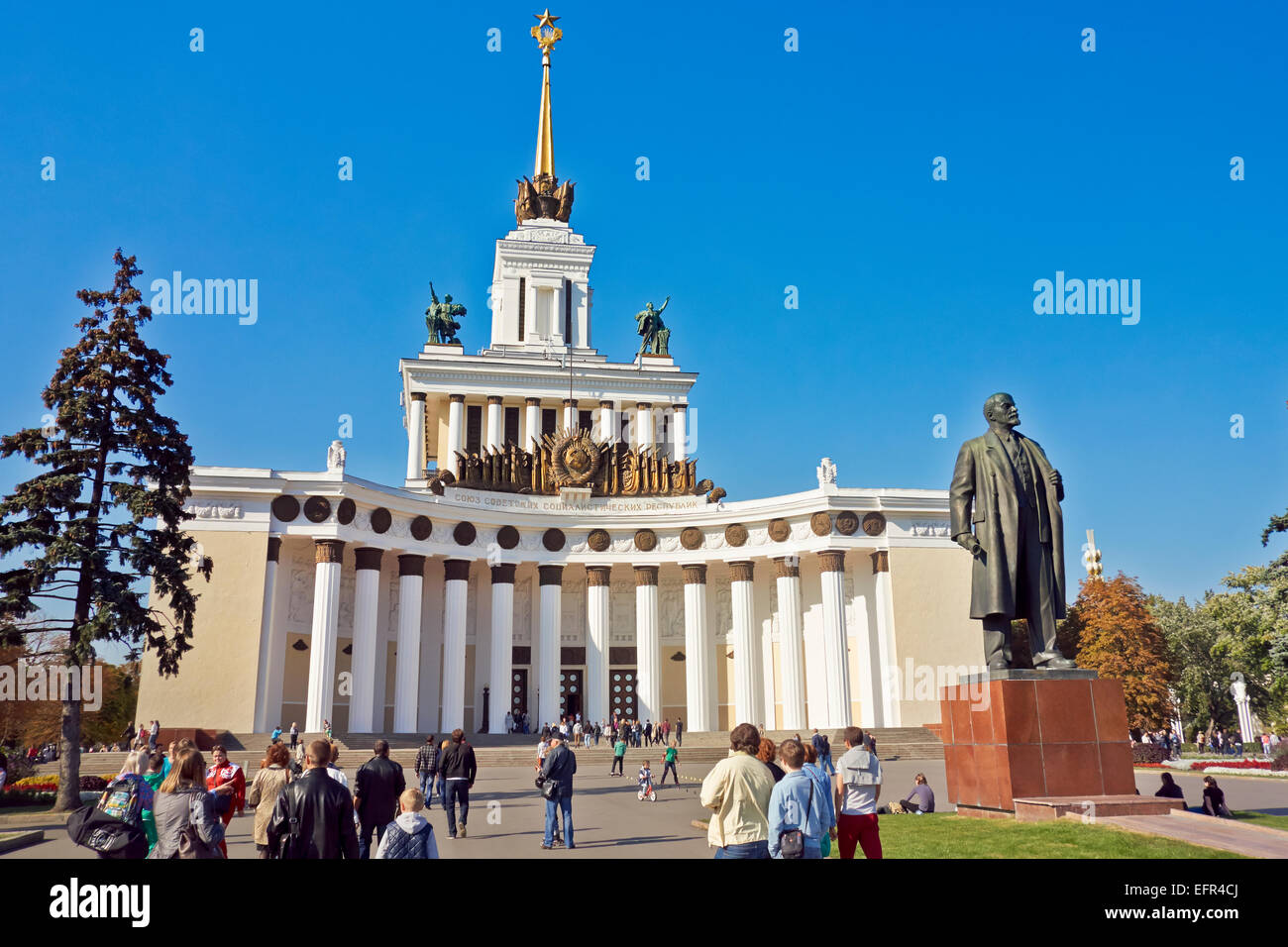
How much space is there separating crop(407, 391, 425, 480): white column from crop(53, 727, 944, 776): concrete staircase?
20902 millimetres

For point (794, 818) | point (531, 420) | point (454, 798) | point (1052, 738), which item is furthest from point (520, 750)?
point (794, 818)

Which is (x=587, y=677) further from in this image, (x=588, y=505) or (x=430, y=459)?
(x=430, y=459)

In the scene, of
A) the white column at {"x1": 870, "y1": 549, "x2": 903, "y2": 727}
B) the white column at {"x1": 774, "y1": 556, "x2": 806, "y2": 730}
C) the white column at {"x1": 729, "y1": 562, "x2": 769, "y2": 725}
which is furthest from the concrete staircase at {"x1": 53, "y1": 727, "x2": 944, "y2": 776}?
the white column at {"x1": 729, "y1": 562, "x2": 769, "y2": 725}

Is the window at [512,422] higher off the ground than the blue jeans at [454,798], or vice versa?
the window at [512,422]

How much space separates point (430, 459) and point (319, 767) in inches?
2016

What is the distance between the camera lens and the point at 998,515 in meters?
11.6

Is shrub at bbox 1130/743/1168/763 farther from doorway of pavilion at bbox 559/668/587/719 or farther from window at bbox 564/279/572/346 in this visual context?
window at bbox 564/279/572/346

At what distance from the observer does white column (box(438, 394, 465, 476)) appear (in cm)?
5209

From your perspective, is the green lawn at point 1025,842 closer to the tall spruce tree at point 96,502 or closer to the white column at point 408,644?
the tall spruce tree at point 96,502

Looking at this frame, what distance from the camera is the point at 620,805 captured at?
1888 cm

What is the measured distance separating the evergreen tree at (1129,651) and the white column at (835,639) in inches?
387

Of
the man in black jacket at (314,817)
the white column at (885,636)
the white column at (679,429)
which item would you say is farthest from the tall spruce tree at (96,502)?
the white column at (679,429)

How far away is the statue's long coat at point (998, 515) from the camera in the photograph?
11367 mm
